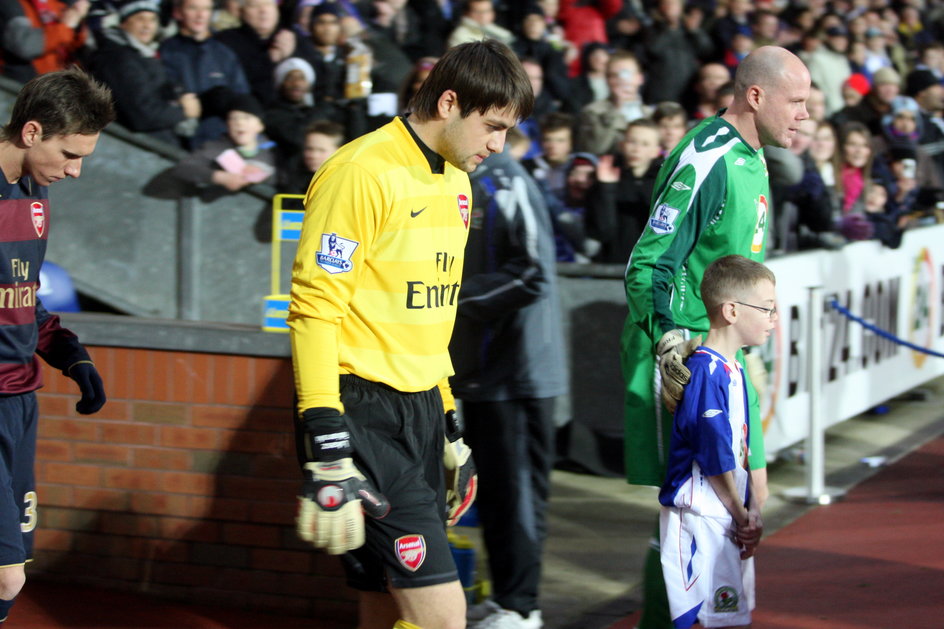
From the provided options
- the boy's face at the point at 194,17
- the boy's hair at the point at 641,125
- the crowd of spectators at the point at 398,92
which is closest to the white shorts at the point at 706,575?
the crowd of spectators at the point at 398,92

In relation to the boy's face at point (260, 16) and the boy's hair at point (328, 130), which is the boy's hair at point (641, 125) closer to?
the boy's hair at point (328, 130)

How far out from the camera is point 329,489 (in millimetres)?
3303

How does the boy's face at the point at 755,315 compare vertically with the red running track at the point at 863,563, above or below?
above

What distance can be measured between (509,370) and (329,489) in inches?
76.2

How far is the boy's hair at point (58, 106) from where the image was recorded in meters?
3.88

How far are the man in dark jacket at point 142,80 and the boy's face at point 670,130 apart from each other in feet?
10.1

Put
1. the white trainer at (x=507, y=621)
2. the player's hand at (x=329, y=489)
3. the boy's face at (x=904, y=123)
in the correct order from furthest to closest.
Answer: the boy's face at (x=904, y=123), the white trainer at (x=507, y=621), the player's hand at (x=329, y=489)

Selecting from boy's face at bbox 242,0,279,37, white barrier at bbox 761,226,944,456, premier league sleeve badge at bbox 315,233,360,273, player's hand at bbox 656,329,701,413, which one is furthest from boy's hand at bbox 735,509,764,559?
boy's face at bbox 242,0,279,37

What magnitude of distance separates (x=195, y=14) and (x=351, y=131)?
1.75 metres

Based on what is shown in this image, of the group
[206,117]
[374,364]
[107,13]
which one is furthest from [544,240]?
Answer: [107,13]

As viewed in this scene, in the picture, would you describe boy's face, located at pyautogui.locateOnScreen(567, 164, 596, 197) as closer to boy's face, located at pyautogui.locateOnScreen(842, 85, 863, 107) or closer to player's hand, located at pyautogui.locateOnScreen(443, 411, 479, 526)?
player's hand, located at pyautogui.locateOnScreen(443, 411, 479, 526)

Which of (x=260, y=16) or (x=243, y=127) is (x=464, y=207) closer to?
(x=243, y=127)

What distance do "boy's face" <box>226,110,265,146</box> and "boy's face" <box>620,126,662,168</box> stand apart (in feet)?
7.51

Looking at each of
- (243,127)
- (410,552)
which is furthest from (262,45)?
(410,552)
